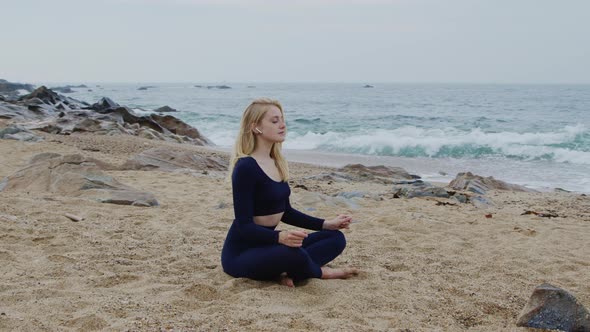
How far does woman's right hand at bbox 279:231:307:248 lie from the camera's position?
3.67m

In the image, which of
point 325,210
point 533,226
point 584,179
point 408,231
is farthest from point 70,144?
point 584,179

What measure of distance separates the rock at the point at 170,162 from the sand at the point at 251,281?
7.77ft

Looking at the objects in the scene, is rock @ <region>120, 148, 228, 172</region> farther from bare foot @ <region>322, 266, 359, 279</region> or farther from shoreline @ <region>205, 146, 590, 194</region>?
bare foot @ <region>322, 266, 359, 279</region>

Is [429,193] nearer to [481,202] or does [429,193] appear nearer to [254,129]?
[481,202]

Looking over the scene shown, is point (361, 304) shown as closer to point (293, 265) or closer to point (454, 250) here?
point (293, 265)

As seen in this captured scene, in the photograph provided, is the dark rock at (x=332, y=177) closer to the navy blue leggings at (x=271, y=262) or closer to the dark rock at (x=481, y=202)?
the dark rock at (x=481, y=202)

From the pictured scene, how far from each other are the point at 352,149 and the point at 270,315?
1756 centimetres

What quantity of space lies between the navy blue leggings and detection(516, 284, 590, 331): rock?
1.42m

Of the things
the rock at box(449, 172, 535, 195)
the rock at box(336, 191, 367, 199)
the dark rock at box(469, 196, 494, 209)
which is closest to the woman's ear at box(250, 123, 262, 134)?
the rock at box(336, 191, 367, 199)

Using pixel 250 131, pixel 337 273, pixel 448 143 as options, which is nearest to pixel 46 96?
pixel 448 143

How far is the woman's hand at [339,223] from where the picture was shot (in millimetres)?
4172

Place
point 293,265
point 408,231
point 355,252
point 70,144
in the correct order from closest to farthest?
point 293,265
point 355,252
point 408,231
point 70,144

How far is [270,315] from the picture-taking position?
10.7 feet

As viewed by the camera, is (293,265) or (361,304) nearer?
(361,304)
